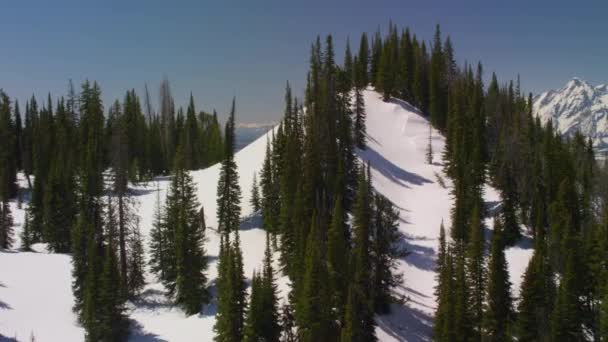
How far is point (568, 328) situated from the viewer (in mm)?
38469

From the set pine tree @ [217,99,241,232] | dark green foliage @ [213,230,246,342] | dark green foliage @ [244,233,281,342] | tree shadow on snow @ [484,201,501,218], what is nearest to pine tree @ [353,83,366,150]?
tree shadow on snow @ [484,201,501,218]

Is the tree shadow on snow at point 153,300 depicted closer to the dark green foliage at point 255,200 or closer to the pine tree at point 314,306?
the pine tree at point 314,306

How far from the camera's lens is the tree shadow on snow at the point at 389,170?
76125mm

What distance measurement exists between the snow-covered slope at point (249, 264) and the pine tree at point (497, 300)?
5.86 m

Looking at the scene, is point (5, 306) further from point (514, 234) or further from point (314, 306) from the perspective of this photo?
point (514, 234)

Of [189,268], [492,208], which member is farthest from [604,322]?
[189,268]

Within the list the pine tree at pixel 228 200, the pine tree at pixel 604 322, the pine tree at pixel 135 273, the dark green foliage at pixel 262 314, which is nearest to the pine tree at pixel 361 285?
the dark green foliage at pixel 262 314

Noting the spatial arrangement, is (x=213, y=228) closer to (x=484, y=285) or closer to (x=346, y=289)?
(x=346, y=289)

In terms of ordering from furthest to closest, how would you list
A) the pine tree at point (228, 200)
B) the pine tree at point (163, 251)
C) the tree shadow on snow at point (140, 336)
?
the pine tree at point (228, 200)
the pine tree at point (163, 251)
the tree shadow on snow at point (140, 336)

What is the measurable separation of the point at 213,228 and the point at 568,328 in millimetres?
42595

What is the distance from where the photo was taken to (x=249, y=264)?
5150 centimetres

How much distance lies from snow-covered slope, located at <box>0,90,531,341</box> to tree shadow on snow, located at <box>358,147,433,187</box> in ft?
0.87

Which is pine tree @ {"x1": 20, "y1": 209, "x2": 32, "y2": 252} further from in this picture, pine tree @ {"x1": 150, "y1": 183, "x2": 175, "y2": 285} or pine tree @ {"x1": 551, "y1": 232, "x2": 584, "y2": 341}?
pine tree @ {"x1": 551, "y1": 232, "x2": 584, "y2": 341}

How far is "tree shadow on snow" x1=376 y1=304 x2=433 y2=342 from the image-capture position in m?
42.0
